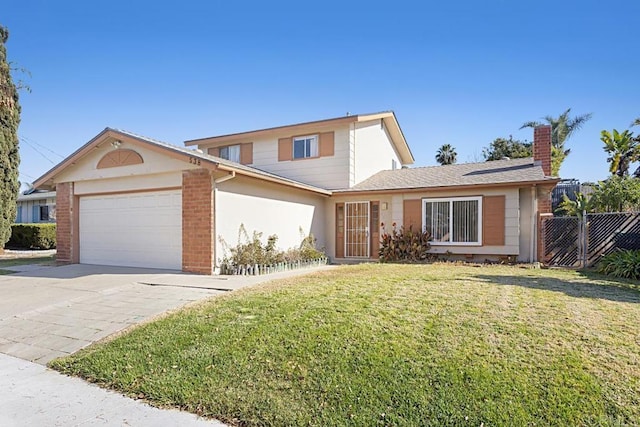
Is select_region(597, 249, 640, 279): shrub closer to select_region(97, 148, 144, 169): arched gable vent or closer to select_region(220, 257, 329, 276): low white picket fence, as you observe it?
select_region(220, 257, 329, 276): low white picket fence

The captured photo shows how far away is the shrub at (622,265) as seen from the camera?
29.9 ft

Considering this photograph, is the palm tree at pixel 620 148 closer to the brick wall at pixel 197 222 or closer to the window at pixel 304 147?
the window at pixel 304 147

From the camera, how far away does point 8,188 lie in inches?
669

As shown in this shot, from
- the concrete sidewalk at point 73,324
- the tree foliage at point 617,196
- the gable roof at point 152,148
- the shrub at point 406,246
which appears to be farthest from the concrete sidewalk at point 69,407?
the tree foliage at point 617,196

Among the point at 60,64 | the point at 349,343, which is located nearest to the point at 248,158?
the point at 60,64

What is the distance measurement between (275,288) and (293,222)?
6.37 m

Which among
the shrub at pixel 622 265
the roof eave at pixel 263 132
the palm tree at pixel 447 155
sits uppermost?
the palm tree at pixel 447 155

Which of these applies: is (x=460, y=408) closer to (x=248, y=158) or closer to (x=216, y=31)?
(x=216, y=31)

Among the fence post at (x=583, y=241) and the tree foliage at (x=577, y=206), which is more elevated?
the tree foliage at (x=577, y=206)

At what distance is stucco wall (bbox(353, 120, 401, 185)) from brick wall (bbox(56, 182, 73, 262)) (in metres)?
10.7

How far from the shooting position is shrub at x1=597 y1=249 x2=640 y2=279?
359 inches

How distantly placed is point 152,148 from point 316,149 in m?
6.93

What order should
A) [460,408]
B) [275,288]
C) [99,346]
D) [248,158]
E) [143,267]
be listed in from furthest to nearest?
1. [248,158]
2. [143,267]
3. [275,288]
4. [99,346]
5. [460,408]

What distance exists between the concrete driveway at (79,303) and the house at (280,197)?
1582 mm
